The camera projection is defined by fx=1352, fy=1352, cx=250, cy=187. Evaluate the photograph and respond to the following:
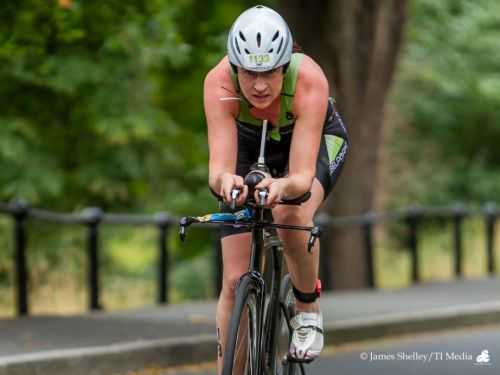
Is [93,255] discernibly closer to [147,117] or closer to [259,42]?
[147,117]

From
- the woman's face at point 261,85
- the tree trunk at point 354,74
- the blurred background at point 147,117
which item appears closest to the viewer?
the woman's face at point 261,85

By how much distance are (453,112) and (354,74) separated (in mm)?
18325

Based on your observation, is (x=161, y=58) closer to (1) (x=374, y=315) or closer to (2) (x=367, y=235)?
(2) (x=367, y=235)

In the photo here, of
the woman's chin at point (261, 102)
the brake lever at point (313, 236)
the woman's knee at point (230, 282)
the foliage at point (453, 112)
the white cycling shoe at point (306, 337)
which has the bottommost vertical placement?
the white cycling shoe at point (306, 337)

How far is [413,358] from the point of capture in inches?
378

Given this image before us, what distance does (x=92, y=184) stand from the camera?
18.8 m

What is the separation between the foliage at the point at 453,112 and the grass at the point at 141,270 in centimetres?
144

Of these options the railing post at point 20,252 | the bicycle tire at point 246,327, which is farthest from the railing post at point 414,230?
the bicycle tire at point 246,327

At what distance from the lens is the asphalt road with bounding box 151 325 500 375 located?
888 centimetres

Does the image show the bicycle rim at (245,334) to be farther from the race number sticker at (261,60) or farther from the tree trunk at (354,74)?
the tree trunk at (354,74)

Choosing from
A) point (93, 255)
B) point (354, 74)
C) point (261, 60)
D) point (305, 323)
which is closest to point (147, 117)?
point (354, 74)

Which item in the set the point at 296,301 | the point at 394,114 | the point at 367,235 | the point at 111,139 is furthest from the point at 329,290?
the point at 394,114

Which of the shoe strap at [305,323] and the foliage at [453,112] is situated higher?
the foliage at [453,112]

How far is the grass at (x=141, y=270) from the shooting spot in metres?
16.0
